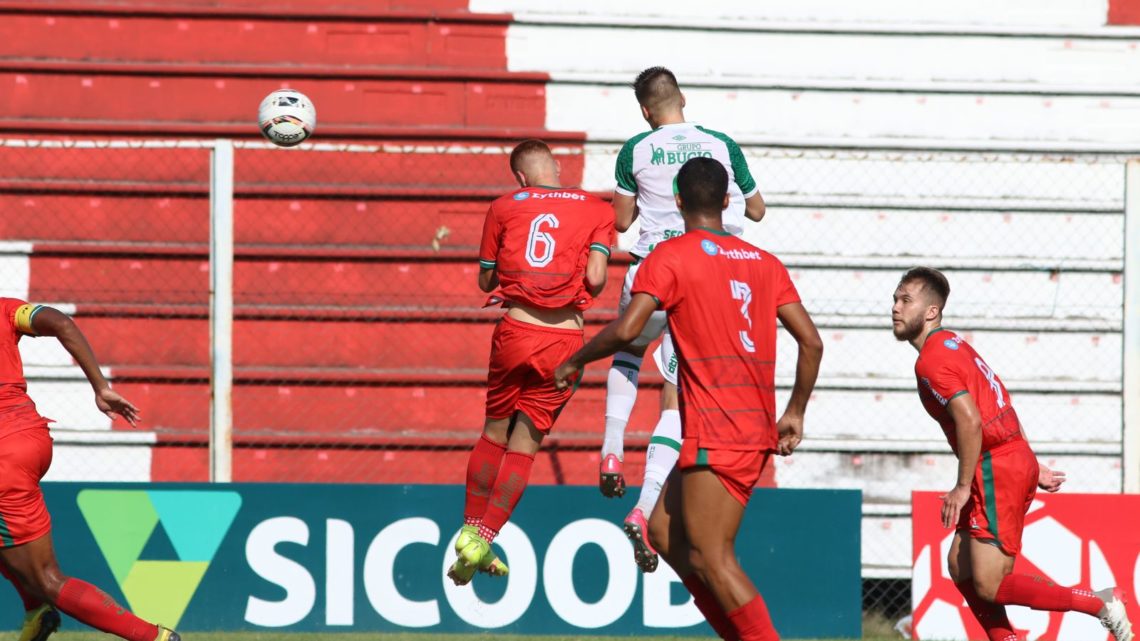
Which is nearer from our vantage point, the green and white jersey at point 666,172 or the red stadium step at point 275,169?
the green and white jersey at point 666,172

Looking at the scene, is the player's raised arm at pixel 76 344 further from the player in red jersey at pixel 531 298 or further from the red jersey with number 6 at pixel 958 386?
the red jersey with number 6 at pixel 958 386

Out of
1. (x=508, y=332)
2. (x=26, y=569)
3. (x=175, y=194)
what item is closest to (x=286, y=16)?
(x=175, y=194)

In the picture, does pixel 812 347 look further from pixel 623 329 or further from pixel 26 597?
pixel 26 597

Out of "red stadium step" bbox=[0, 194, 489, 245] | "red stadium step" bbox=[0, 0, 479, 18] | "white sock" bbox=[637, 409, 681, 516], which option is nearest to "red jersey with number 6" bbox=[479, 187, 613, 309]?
"white sock" bbox=[637, 409, 681, 516]

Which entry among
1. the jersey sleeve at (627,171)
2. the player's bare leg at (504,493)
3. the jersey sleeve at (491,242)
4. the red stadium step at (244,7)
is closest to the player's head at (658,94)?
the jersey sleeve at (627,171)

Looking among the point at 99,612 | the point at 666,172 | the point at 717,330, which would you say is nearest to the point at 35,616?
the point at 99,612

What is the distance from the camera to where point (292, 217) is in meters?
10.5

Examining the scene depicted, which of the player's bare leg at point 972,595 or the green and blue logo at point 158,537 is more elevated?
the player's bare leg at point 972,595

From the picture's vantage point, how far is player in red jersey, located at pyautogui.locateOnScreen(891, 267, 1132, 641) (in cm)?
672

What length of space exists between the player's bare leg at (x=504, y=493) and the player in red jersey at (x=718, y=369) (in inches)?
63.1

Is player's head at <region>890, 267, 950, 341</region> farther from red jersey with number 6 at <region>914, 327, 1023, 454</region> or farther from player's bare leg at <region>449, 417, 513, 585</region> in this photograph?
player's bare leg at <region>449, 417, 513, 585</region>

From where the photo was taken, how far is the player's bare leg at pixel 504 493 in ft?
22.7

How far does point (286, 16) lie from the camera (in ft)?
35.5

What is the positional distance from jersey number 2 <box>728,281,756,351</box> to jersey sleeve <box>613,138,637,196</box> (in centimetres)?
Answer: 186
